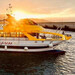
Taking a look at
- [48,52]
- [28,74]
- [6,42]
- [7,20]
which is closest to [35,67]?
[28,74]

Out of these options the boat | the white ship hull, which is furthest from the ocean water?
the boat

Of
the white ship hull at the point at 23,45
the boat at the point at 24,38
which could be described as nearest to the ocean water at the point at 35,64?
the white ship hull at the point at 23,45

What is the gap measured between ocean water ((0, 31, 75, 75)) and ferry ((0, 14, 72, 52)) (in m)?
1.17

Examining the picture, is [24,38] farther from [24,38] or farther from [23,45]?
[23,45]

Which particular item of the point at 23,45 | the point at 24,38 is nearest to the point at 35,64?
the point at 23,45

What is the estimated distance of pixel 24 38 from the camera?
23.7 metres

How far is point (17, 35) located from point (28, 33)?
191cm

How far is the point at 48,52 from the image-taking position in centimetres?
2400

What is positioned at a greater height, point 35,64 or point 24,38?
point 24,38

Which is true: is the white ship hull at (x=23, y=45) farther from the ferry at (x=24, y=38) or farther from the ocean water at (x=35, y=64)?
the ocean water at (x=35, y=64)

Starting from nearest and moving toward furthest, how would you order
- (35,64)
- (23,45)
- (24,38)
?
1. (35,64)
2. (23,45)
3. (24,38)

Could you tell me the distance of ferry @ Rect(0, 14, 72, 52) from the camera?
23391 millimetres

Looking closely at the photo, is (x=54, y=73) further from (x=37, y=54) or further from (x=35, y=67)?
(x=37, y=54)

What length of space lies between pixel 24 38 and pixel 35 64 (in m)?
6.17
